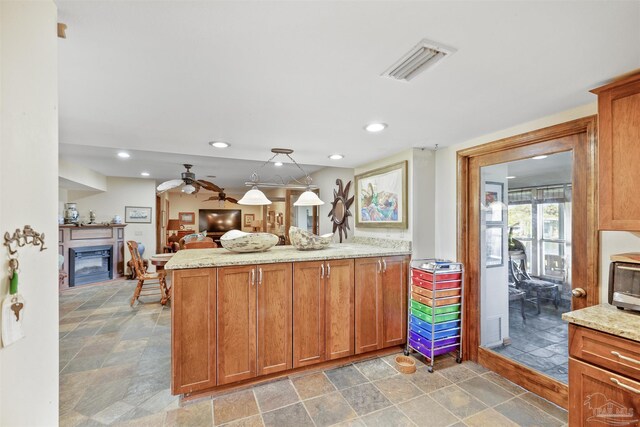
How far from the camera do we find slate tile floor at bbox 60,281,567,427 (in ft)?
6.07

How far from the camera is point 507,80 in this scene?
1.47 metres

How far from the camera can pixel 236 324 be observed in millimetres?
2180

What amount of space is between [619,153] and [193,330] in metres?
2.82

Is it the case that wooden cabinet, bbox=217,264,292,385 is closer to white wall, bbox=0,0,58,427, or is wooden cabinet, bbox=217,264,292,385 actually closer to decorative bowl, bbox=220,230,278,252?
decorative bowl, bbox=220,230,278,252

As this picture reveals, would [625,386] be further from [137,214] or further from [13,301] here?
[137,214]

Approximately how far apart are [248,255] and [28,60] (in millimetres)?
1848

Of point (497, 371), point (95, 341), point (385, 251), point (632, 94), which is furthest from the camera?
point (95, 341)

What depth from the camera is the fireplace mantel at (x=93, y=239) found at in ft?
17.3

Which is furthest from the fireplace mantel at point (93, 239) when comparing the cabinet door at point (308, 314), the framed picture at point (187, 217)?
the cabinet door at point (308, 314)

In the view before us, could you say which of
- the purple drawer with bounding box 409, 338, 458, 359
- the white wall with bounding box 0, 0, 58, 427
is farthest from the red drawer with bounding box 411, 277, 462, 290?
the white wall with bounding box 0, 0, 58, 427

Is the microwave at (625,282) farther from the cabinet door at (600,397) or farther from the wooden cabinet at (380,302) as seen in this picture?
the wooden cabinet at (380,302)

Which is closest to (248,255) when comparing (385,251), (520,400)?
(385,251)

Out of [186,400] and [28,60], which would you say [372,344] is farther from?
[28,60]

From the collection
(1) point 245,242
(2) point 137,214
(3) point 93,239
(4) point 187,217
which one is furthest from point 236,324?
(4) point 187,217
